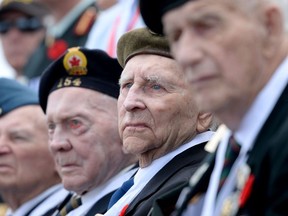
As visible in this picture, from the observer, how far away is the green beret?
5277mm

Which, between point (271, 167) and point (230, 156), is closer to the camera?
point (271, 167)

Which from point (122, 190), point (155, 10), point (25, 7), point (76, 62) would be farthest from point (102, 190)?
point (25, 7)

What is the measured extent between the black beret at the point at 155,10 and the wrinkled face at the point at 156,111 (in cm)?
90

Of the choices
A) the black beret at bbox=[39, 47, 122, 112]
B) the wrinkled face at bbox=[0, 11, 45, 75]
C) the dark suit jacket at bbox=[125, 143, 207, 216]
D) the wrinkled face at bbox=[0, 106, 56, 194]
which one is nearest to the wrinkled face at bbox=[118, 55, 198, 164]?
the dark suit jacket at bbox=[125, 143, 207, 216]

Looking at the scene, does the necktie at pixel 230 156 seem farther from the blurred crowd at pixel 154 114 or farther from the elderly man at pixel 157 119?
the elderly man at pixel 157 119

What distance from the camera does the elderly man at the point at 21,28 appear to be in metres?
10.2

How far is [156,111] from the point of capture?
516 centimetres

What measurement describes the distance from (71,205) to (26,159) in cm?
85

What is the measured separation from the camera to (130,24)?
859cm

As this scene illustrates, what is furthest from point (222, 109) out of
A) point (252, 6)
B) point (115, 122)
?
point (115, 122)

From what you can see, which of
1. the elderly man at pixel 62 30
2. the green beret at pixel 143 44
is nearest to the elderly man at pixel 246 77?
the green beret at pixel 143 44

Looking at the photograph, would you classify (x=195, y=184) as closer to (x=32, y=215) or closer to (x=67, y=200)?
(x=67, y=200)

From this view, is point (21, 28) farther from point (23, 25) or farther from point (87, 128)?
point (87, 128)

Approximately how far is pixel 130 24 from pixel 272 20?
507 cm
